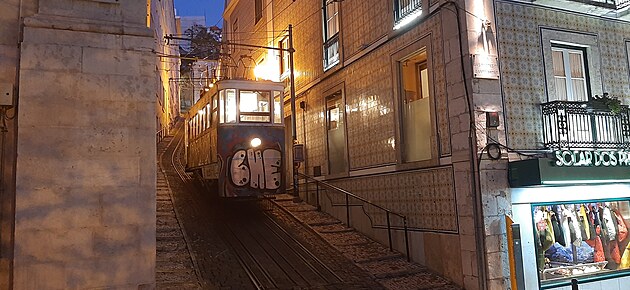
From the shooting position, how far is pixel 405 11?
10758mm

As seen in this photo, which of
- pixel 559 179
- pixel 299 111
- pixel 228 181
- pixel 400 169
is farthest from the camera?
pixel 299 111

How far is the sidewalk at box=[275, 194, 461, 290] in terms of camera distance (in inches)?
359

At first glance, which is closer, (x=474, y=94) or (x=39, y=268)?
(x=39, y=268)

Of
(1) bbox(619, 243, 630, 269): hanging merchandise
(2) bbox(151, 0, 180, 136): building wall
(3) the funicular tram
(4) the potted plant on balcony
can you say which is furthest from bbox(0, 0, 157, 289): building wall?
(2) bbox(151, 0, 180, 136): building wall

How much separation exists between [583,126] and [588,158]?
1007 millimetres

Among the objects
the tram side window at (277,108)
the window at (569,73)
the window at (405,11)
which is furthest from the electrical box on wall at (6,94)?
the window at (569,73)

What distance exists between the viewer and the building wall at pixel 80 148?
6172mm

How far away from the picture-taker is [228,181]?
42.9ft

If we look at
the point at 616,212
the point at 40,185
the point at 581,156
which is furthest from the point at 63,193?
the point at 616,212

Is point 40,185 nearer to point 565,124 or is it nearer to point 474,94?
point 474,94

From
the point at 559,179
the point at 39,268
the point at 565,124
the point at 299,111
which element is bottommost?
the point at 39,268

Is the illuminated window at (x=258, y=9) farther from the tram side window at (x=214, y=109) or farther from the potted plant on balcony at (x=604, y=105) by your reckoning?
the potted plant on balcony at (x=604, y=105)

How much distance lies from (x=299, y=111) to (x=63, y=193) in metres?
10.6

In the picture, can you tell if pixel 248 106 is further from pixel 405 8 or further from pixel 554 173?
pixel 554 173
